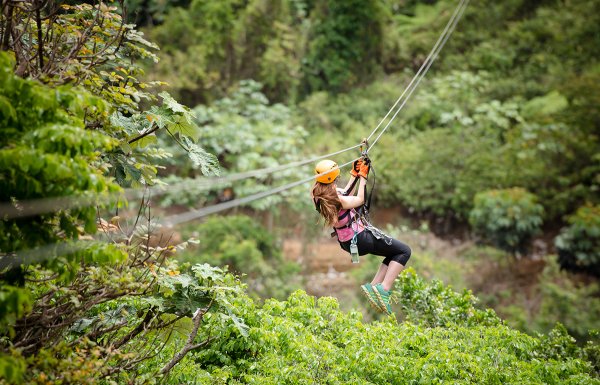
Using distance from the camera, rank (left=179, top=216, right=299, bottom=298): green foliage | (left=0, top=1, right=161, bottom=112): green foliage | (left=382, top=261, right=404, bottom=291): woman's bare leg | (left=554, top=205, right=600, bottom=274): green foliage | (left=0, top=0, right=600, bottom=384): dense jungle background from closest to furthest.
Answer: (left=0, top=0, right=600, bottom=384): dense jungle background < (left=0, top=1, right=161, bottom=112): green foliage < (left=382, top=261, right=404, bottom=291): woman's bare leg < (left=179, top=216, right=299, bottom=298): green foliage < (left=554, top=205, right=600, bottom=274): green foliage

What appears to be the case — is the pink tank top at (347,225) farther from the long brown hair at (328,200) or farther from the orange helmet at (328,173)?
the orange helmet at (328,173)

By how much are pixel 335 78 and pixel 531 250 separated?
6690 millimetres

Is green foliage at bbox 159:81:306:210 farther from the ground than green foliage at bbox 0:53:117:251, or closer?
Result: closer

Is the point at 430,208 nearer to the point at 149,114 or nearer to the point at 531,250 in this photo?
the point at 531,250

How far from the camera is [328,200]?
16.7 ft

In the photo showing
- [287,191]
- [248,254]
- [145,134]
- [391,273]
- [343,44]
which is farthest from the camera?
[343,44]

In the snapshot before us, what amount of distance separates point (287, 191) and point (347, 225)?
6.76m

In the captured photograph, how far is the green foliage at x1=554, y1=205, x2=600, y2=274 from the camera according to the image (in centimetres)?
1138

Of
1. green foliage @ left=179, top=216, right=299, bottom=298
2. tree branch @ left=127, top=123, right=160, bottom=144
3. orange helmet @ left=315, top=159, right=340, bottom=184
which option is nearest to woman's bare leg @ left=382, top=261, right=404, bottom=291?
orange helmet @ left=315, top=159, right=340, bottom=184

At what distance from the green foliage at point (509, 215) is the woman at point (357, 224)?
7.46 metres

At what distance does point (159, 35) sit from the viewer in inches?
594

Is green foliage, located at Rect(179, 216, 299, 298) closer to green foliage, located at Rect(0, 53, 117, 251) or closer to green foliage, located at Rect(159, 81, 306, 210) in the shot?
green foliage, located at Rect(159, 81, 306, 210)

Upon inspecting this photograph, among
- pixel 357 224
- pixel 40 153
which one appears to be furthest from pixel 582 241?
pixel 40 153

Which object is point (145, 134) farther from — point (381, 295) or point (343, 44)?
point (343, 44)
